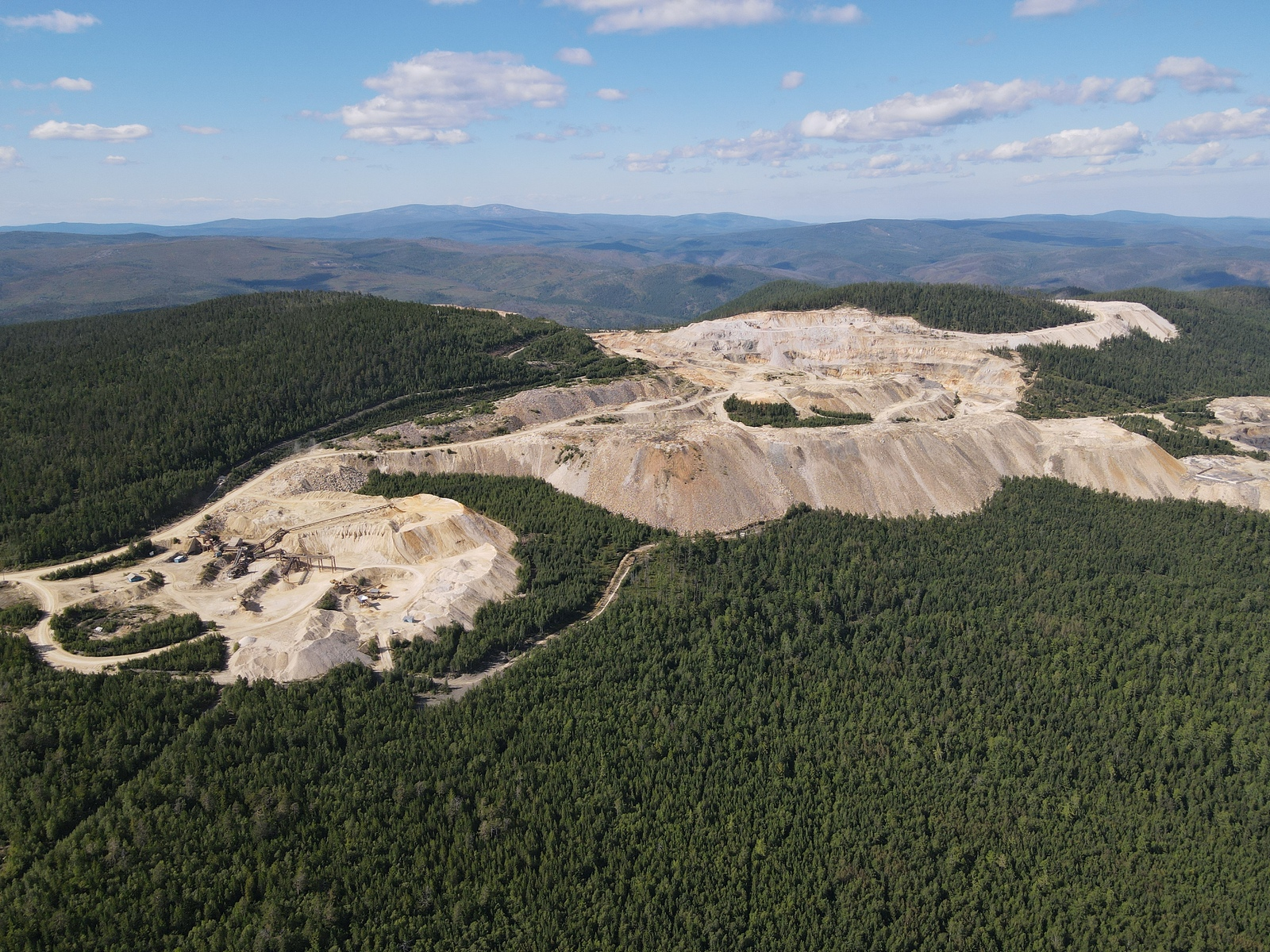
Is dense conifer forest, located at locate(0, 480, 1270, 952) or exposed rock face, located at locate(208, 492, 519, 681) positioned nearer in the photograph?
dense conifer forest, located at locate(0, 480, 1270, 952)

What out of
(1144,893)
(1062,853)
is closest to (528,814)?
(1062,853)

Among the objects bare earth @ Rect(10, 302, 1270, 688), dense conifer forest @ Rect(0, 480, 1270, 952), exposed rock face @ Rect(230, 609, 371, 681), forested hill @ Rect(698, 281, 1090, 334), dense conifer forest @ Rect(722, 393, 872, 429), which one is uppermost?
forested hill @ Rect(698, 281, 1090, 334)

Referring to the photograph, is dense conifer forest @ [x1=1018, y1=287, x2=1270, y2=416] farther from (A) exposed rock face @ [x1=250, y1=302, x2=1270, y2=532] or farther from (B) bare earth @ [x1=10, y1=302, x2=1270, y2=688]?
(A) exposed rock face @ [x1=250, y1=302, x2=1270, y2=532]

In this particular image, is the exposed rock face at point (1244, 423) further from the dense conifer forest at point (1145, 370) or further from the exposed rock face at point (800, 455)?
the dense conifer forest at point (1145, 370)

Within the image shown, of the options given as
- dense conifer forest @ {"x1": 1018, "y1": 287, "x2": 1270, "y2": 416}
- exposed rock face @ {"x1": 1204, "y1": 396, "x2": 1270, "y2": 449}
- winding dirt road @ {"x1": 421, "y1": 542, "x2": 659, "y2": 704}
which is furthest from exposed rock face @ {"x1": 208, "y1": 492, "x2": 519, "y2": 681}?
A: exposed rock face @ {"x1": 1204, "y1": 396, "x2": 1270, "y2": 449}

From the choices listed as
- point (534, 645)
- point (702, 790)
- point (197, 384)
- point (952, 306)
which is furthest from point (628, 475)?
point (952, 306)

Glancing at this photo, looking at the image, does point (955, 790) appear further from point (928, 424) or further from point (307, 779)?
point (928, 424)

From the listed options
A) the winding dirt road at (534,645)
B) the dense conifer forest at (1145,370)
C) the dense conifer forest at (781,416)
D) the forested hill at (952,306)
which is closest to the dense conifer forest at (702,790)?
the winding dirt road at (534,645)
